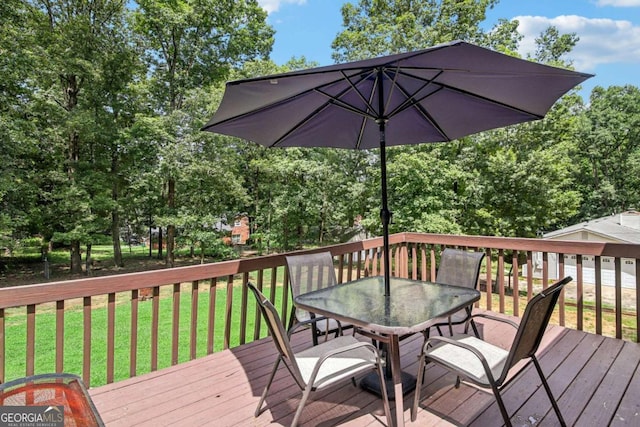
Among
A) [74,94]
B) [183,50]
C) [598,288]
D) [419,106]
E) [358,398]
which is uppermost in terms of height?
[183,50]

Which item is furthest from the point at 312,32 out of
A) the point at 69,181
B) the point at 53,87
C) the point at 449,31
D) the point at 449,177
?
the point at 69,181

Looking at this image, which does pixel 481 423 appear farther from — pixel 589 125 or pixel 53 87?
pixel 589 125

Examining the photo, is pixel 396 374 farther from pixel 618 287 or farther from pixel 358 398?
pixel 618 287

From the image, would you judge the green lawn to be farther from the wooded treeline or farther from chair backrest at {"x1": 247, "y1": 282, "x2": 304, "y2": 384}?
the wooded treeline

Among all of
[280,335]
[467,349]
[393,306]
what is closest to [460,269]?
[393,306]

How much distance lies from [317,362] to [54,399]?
1151 mm

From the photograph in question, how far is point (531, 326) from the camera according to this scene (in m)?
1.86

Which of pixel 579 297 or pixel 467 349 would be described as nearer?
pixel 467 349

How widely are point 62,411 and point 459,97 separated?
10.5 ft

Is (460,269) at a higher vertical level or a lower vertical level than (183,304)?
higher

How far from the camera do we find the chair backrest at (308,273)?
309cm

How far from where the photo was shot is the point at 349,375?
197cm

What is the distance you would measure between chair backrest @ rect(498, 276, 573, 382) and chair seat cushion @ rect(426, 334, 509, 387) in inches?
4.9

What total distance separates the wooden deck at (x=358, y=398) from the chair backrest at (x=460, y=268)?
2.77 ft
